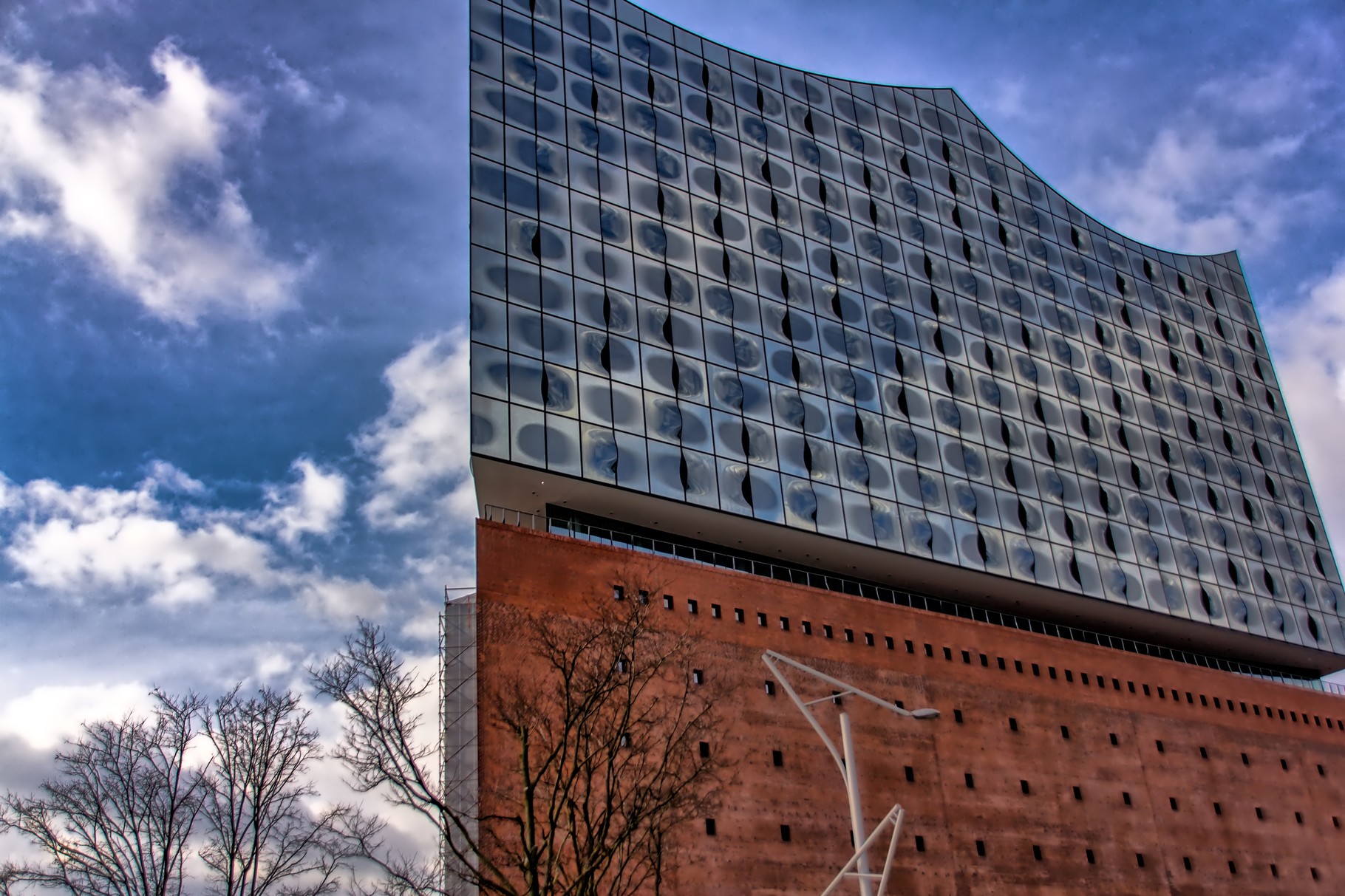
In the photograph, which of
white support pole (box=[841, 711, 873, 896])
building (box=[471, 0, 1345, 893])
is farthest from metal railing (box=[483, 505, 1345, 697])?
white support pole (box=[841, 711, 873, 896])

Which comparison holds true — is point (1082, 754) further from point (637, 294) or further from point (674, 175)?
point (674, 175)

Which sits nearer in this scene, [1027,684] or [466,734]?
[466,734]

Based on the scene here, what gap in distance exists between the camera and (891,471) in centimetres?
4191

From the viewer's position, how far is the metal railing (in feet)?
115

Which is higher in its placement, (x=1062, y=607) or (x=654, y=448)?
(x=654, y=448)

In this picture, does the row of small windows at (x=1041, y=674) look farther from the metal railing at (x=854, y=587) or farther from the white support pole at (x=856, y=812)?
the white support pole at (x=856, y=812)

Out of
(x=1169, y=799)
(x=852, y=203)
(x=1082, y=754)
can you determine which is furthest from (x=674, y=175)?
(x=1169, y=799)

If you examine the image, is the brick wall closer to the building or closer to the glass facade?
the building

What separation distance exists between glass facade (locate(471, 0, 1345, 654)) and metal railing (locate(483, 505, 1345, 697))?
2008mm

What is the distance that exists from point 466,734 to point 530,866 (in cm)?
1451

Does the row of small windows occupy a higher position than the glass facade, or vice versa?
the glass facade

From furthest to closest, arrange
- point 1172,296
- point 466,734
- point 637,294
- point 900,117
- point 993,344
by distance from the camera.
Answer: point 1172,296 < point 900,117 < point 993,344 < point 637,294 < point 466,734

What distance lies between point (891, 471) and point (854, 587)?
173 inches

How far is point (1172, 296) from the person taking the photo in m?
60.8
